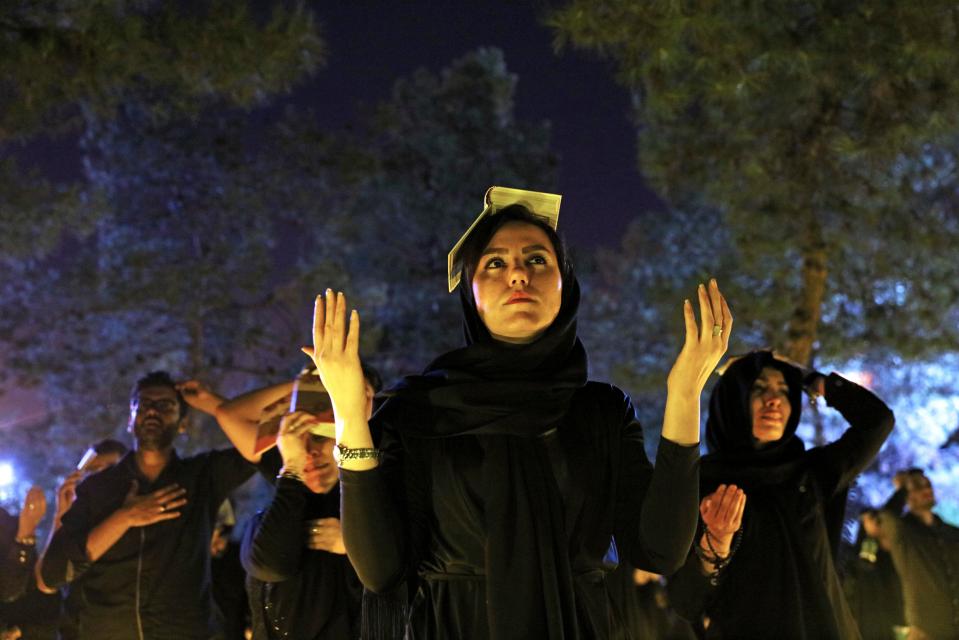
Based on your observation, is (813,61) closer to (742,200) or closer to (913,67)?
(913,67)

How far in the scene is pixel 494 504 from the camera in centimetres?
230

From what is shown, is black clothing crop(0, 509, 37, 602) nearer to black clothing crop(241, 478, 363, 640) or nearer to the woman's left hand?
black clothing crop(241, 478, 363, 640)

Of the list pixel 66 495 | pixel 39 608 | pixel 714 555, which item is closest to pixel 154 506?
pixel 66 495

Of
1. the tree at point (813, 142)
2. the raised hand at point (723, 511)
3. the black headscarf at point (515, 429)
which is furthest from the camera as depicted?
the tree at point (813, 142)

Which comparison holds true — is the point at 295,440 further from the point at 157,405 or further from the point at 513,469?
the point at 157,405

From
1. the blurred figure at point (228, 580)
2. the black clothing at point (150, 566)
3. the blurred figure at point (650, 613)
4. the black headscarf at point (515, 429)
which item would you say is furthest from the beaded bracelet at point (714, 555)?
the black clothing at point (150, 566)

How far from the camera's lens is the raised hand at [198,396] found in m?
5.11

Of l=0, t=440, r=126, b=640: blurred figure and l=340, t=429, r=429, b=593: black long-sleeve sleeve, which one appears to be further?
l=0, t=440, r=126, b=640: blurred figure

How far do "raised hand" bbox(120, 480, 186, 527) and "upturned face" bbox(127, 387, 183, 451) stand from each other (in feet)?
0.85

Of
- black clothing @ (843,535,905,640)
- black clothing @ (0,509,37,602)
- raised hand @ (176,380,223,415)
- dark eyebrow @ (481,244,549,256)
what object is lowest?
black clothing @ (843,535,905,640)

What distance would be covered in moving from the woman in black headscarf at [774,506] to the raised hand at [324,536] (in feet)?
4.06

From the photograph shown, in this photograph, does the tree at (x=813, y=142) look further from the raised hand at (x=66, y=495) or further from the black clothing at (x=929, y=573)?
the raised hand at (x=66, y=495)

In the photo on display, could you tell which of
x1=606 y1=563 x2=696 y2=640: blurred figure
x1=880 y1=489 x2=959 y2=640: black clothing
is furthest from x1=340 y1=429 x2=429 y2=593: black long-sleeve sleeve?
x1=880 y1=489 x2=959 y2=640: black clothing

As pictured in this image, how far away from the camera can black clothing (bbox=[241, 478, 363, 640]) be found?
3.61m
